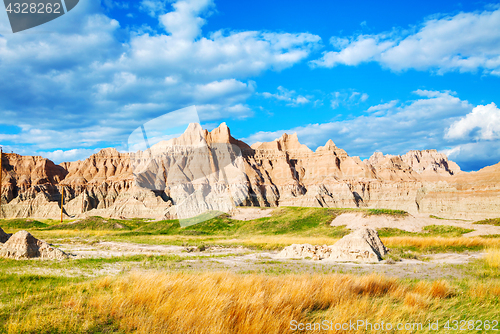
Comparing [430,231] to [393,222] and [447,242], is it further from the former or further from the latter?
[447,242]

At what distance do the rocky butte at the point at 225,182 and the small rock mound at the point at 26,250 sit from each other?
69.8 metres

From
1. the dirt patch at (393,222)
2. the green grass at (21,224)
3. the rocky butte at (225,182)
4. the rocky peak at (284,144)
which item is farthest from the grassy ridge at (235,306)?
the rocky peak at (284,144)

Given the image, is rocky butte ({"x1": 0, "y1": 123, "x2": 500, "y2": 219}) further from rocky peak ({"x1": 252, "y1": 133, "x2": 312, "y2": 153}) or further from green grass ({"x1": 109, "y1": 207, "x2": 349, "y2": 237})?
green grass ({"x1": 109, "y1": 207, "x2": 349, "y2": 237})

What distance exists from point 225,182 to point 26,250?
→ 11101cm

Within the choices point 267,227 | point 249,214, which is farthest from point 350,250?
point 249,214

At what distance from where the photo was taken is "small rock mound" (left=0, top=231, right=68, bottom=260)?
57.0ft

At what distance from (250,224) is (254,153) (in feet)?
377

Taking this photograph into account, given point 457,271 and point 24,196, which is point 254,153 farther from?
point 457,271

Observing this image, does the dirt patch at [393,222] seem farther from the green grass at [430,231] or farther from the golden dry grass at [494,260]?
the golden dry grass at [494,260]

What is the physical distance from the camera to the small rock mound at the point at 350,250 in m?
18.0

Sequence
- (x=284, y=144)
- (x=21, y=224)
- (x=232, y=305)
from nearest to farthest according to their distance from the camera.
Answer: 1. (x=232, y=305)
2. (x=21, y=224)
3. (x=284, y=144)

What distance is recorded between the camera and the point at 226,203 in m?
95.4

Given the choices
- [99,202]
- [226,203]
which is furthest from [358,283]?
[99,202]

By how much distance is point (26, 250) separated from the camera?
17531mm
